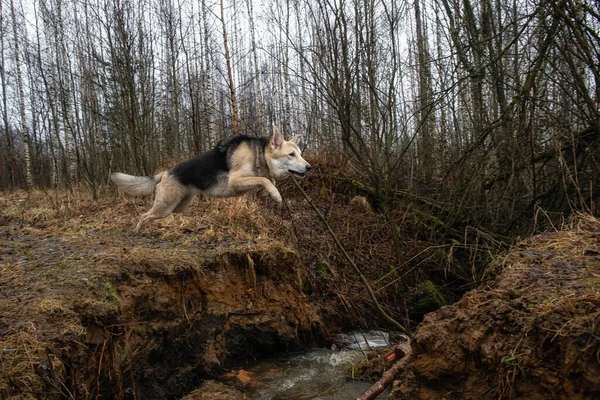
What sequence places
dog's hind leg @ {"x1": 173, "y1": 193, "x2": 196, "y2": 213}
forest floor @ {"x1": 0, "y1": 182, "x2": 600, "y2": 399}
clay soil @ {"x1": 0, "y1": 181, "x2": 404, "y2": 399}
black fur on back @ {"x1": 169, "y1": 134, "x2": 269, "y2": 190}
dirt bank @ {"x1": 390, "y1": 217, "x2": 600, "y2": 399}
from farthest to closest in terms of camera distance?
dog's hind leg @ {"x1": 173, "y1": 193, "x2": 196, "y2": 213} < black fur on back @ {"x1": 169, "y1": 134, "x2": 269, "y2": 190} < clay soil @ {"x1": 0, "y1": 181, "x2": 404, "y2": 399} < forest floor @ {"x1": 0, "y1": 182, "x2": 600, "y2": 399} < dirt bank @ {"x1": 390, "y1": 217, "x2": 600, "y2": 399}

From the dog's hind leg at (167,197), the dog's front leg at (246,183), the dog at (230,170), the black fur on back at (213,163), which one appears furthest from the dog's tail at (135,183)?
the dog's front leg at (246,183)

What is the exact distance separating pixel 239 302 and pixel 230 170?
7.09ft

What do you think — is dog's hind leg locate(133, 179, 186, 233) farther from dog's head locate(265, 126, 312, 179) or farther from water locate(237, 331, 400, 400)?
water locate(237, 331, 400, 400)

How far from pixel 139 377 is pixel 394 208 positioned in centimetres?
617

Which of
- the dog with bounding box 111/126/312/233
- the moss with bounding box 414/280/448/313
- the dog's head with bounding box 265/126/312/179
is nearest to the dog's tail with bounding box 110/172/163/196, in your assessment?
the dog with bounding box 111/126/312/233

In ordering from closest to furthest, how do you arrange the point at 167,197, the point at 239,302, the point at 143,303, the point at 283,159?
the point at 143,303 → the point at 239,302 → the point at 283,159 → the point at 167,197

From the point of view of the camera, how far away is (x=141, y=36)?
36.3 ft

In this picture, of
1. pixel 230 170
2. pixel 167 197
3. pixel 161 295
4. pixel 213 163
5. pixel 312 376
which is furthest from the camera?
pixel 167 197

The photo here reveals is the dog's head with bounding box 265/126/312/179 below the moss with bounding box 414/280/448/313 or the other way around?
the other way around

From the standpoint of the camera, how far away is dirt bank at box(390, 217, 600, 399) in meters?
2.28

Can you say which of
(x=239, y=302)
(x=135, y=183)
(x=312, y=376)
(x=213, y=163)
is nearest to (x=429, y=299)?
(x=312, y=376)

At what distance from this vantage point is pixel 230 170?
22.0ft

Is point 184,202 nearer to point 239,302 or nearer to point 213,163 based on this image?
point 213,163

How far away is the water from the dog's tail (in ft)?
12.2
